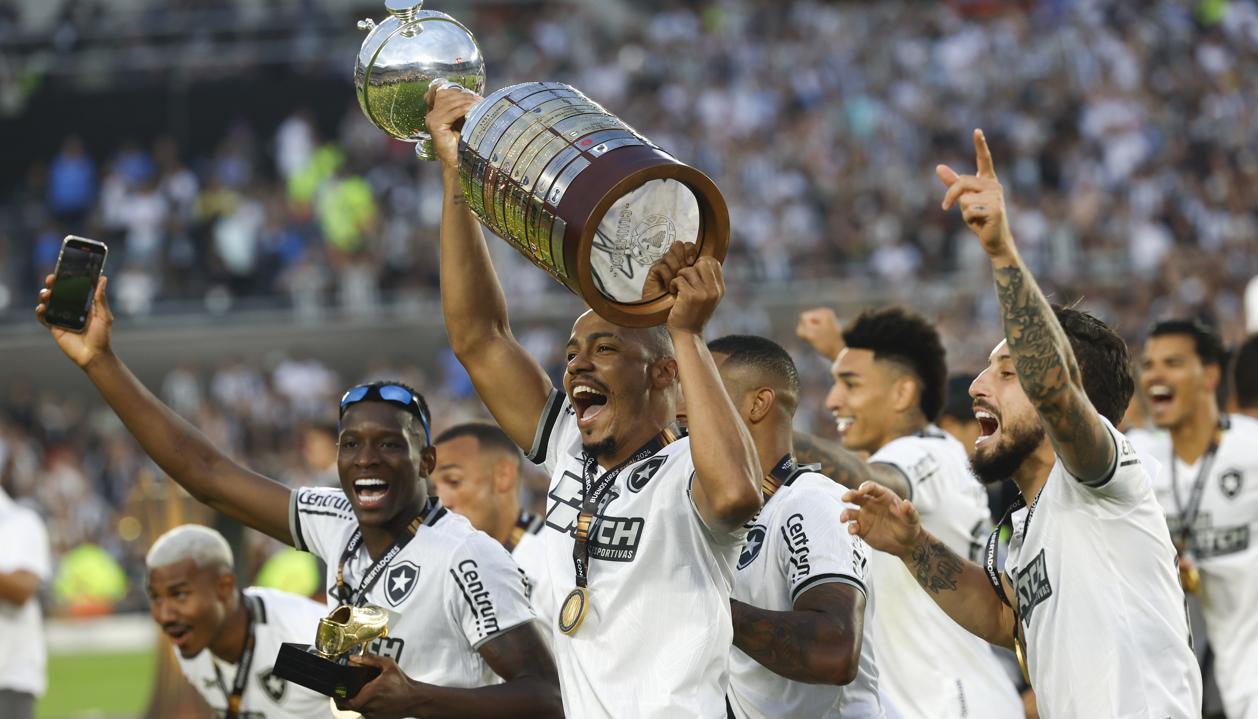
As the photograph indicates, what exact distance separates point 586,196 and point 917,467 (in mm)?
2840

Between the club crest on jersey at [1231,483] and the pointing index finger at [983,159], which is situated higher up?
the pointing index finger at [983,159]

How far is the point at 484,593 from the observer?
4.95 meters

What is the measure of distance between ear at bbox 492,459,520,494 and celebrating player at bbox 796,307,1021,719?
1444 millimetres

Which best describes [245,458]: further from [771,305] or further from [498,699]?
[498,699]

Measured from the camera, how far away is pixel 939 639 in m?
6.20

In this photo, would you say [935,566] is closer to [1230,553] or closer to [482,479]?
[482,479]

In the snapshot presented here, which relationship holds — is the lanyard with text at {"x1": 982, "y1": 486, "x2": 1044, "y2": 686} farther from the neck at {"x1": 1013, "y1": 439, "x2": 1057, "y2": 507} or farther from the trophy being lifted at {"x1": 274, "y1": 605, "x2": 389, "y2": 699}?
the trophy being lifted at {"x1": 274, "y1": 605, "x2": 389, "y2": 699}

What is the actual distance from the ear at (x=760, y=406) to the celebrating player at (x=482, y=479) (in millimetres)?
2030

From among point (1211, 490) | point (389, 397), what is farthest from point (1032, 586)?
point (1211, 490)

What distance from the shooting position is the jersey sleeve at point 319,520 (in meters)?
5.46

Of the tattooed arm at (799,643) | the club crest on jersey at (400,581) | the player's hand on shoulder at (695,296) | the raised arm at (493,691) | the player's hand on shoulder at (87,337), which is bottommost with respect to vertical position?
the raised arm at (493,691)

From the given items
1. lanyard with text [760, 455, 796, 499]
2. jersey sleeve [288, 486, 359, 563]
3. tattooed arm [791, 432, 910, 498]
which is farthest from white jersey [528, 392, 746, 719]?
tattooed arm [791, 432, 910, 498]

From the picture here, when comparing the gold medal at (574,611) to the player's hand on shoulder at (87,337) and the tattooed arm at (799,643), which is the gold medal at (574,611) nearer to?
the tattooed arm at (799,643)

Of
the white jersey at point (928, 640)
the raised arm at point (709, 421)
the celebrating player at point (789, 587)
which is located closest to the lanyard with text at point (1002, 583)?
the celebrating player at point (789, 587)
